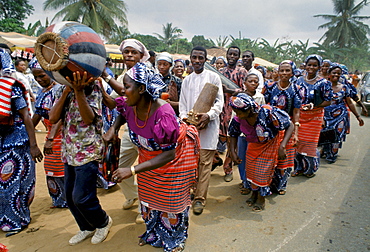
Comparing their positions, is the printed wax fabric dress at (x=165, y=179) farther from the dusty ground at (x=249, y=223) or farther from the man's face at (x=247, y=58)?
the man's face at (x=247, y=58)

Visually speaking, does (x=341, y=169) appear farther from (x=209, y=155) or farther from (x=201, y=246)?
(x=201, y=246)

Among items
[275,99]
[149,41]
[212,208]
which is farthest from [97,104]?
[149,41]

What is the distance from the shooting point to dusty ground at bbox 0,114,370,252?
2.99 m

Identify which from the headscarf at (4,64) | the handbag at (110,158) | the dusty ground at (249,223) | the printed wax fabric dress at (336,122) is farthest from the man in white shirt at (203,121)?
the printed wax fabric dress at (336,122)

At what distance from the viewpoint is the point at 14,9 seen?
100 feet

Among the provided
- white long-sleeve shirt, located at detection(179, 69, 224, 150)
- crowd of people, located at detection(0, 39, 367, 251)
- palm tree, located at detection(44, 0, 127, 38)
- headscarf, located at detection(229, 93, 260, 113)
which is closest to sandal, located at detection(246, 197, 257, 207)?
crowd of people, located at detection(0, 39, 367, 251)

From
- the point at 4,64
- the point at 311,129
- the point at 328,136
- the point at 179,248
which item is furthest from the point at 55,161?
the point at 328,136

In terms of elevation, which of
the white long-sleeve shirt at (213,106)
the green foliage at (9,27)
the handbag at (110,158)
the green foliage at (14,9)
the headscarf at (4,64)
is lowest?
the handbag at (110,158)

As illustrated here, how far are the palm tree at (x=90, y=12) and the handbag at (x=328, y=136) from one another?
1851cm

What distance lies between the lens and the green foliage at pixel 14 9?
1174 inches

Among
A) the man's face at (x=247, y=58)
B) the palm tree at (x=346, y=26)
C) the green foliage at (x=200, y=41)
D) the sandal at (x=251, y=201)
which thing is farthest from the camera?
the green foliage at (x=200, y=41)

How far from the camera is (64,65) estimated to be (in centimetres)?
209

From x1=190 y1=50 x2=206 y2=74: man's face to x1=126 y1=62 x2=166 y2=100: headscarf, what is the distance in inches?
62.0

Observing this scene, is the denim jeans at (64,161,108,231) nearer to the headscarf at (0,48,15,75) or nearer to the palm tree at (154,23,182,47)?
the headscarf at (0,48,15,75)
